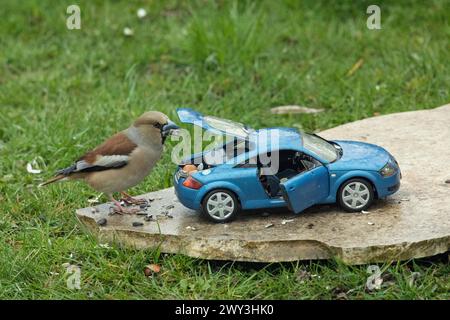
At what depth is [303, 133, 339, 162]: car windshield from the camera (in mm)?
5488

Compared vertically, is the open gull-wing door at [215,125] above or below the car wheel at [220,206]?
above

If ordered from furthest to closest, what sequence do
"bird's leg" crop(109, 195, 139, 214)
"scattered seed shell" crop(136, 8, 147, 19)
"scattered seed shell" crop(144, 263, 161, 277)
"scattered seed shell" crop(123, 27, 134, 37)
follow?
1. "scattered seed shell" crop(136, 8, 147, 19)
2. "scattered seed shell" crop(123, 27, 134, 37)
3. "bird's leg" crop(109, 195, 139, 214)
4. "scattered seed shell" crop(144, 263, 161, 277)

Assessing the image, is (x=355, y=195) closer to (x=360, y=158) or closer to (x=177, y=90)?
(x=360, y=158)

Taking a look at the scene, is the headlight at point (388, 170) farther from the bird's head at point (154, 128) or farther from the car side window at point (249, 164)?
the bird's head at point (154, 128)

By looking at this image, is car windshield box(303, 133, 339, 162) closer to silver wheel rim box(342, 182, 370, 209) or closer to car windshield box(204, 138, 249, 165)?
silver wheel rim box(342, 182, 370, 209)

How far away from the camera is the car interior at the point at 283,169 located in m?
5.48

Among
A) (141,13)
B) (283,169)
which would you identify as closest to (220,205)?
(283,169)

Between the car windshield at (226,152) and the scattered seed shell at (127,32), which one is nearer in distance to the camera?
the car windshield at (226,152)

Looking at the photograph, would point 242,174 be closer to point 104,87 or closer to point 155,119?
point 155,119

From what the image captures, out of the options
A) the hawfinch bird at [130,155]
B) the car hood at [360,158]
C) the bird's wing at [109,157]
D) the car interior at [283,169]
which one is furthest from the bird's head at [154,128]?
the car hood at [360,158]

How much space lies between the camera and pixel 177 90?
8.78 meters

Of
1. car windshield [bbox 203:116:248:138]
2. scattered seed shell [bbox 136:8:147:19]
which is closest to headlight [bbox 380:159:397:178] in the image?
car windshield [bbox 203:116:248:138]

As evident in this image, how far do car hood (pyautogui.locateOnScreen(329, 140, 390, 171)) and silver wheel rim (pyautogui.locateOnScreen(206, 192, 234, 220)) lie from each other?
66 cm

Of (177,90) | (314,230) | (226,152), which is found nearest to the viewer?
(314,230)
